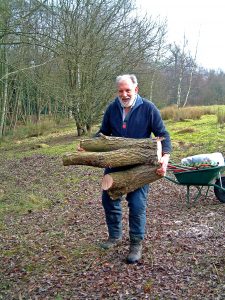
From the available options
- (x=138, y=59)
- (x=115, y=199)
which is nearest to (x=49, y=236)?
(x=115, y=199)

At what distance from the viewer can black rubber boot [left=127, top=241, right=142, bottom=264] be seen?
12.1 ft

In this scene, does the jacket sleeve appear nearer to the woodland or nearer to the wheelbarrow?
the woodland

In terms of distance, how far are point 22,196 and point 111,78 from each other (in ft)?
35.2

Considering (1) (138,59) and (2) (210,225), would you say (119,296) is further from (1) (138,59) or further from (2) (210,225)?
(1) (138,59)

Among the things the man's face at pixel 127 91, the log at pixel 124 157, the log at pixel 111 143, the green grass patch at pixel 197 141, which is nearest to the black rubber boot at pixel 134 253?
the log at pixel 124 157

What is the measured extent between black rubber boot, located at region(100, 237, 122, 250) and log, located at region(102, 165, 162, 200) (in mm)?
666

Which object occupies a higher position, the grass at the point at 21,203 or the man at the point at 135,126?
the man at the point at 135,126

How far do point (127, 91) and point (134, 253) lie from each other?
156cm

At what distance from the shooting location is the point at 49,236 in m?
4.93

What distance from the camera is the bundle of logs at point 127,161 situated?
150 inches

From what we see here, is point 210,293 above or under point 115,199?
under

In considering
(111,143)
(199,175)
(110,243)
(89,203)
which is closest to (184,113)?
(89,203)

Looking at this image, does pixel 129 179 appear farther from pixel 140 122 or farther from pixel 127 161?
pixel 140 122

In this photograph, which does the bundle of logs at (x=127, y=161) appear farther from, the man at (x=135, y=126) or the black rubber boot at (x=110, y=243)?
the black rubber boot at (x=110, y=243)
